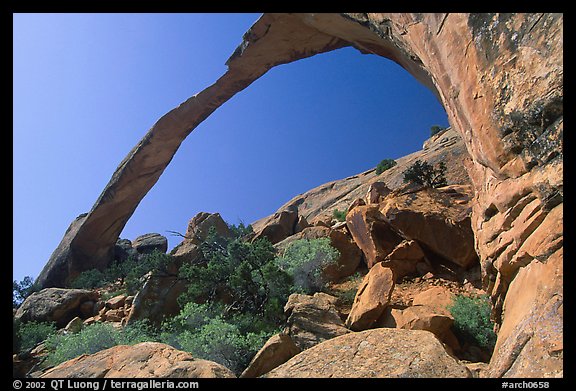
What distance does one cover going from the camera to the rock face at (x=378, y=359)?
11.2ft

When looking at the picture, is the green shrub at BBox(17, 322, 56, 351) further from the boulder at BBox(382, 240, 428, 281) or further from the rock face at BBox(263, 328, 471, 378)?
the rock face at BBox(263, 328, 471, 378)

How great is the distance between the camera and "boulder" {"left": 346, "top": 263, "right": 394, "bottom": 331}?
706cm

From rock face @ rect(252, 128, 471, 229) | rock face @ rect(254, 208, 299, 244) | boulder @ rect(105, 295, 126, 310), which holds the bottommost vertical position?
boulder @ rect(105, 295, 126, 310)

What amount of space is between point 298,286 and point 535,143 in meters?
7.74

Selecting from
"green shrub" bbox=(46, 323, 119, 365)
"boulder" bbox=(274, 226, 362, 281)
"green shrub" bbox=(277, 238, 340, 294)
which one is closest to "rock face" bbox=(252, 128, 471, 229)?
"boulder" bbox=(274, 226, 362, 281)

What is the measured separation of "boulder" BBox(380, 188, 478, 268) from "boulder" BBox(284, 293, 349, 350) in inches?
169

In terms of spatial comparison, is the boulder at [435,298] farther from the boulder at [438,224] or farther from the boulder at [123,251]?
the boulder at [123,251]

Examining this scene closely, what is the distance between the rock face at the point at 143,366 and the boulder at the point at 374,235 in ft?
23.8

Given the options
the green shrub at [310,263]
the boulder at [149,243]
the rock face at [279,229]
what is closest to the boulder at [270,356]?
the green shrub at [310,263]

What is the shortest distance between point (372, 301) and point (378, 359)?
3662 millimetres

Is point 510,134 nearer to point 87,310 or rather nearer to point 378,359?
point 378,359

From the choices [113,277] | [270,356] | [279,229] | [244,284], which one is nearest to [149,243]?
[113,277]

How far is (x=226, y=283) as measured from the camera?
10859mm
